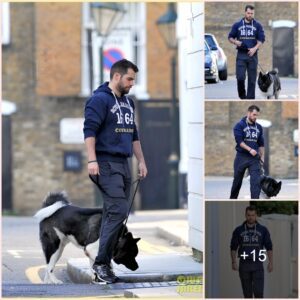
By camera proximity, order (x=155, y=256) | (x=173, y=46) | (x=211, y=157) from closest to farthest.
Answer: (x=211, y=157), (x=155, y=256), (x=173, y=46)

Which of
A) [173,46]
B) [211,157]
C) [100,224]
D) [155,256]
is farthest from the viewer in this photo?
[173,46]

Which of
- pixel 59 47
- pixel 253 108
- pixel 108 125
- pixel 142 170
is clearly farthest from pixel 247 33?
pixel 59 47

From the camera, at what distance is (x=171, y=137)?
27.2m

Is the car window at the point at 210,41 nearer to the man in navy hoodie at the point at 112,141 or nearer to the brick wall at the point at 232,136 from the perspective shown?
the brick wall at the point at 232,136

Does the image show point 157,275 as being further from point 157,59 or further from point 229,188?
point 157,59

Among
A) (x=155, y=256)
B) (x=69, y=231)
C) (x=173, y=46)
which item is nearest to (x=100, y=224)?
(x=69, y=231)

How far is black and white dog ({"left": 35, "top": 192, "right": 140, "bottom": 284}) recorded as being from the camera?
9820 mm

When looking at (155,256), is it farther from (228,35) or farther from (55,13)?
(55,13)

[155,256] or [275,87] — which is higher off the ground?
[275,87]

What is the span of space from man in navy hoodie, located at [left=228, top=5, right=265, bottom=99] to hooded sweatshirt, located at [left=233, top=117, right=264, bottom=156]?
217mm

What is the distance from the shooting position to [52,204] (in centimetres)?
1018

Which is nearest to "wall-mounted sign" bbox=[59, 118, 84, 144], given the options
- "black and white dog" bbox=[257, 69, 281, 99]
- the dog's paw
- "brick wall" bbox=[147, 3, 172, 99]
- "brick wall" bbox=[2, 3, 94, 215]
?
"brick wall" bbox=[2, 3, 94, 215]

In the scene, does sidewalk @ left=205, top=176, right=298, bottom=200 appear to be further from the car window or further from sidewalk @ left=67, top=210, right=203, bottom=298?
the car window

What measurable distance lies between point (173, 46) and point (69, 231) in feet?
53.0
